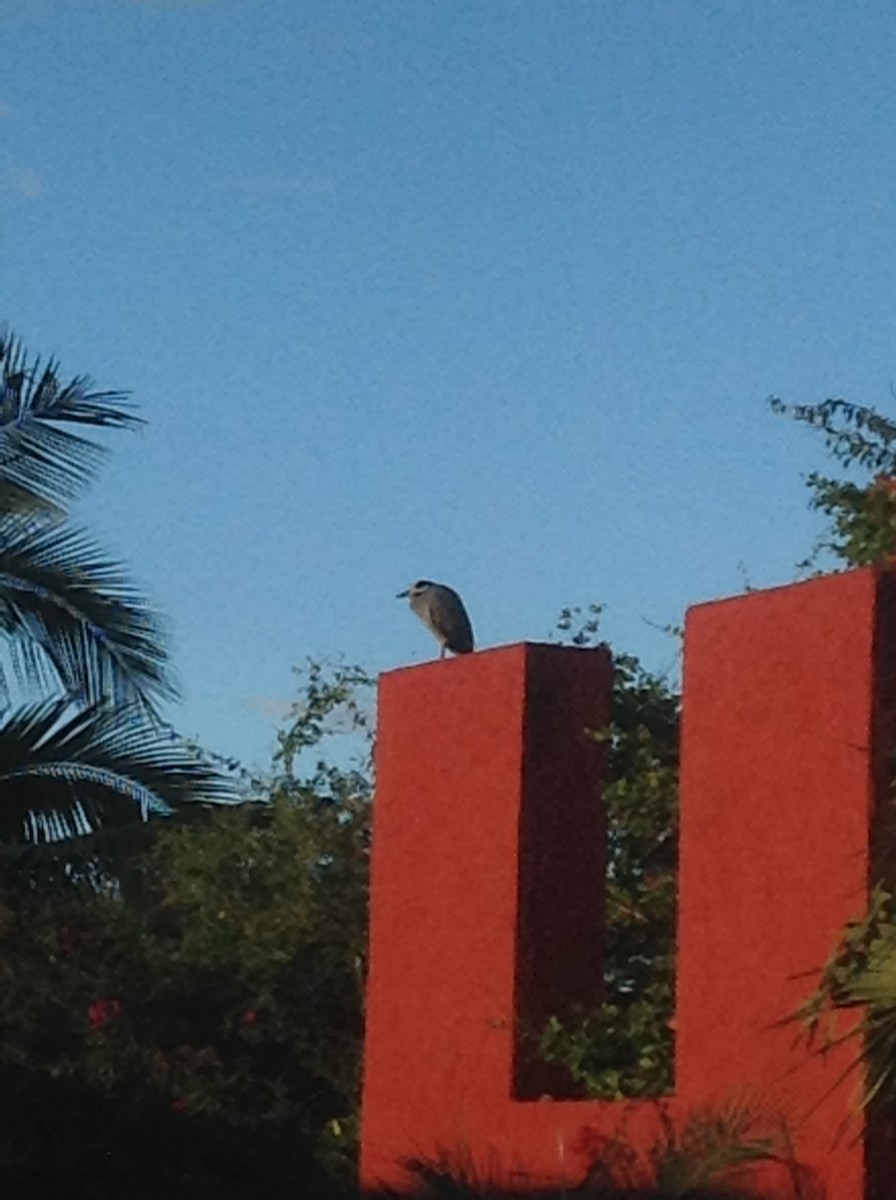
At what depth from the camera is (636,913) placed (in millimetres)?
11688

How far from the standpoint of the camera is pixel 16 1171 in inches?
456

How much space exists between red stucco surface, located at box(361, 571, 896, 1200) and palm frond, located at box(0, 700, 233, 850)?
437 cm

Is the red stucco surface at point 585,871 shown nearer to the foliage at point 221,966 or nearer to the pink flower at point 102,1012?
the foliage at point 221,966

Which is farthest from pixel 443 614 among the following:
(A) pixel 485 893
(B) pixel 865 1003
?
(B) pixel 865 1003

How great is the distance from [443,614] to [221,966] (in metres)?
4.58

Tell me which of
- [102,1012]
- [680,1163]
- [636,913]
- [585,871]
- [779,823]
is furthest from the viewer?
[102,1012]

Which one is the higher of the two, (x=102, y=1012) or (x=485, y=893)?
(x=485, y=893)

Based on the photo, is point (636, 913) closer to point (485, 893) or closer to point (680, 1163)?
point (485, 893)

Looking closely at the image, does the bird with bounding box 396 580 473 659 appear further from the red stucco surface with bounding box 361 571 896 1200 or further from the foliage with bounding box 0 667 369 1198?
the foliage with bounding box 0 667 369 1198

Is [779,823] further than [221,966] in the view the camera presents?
No

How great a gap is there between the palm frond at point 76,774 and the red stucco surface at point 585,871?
14.3 feet

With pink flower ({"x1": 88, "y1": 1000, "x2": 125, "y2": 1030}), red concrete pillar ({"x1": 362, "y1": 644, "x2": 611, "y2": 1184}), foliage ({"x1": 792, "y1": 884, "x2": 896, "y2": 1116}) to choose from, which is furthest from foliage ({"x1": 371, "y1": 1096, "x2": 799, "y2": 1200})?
pink flower ({"x1": 88, "y1": 1000, "x2": 125, "y2": 1030})

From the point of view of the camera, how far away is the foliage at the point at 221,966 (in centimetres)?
1465

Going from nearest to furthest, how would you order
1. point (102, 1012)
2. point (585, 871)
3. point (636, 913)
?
point (585, 871) < point (636, 913) < point (102, 1012)
